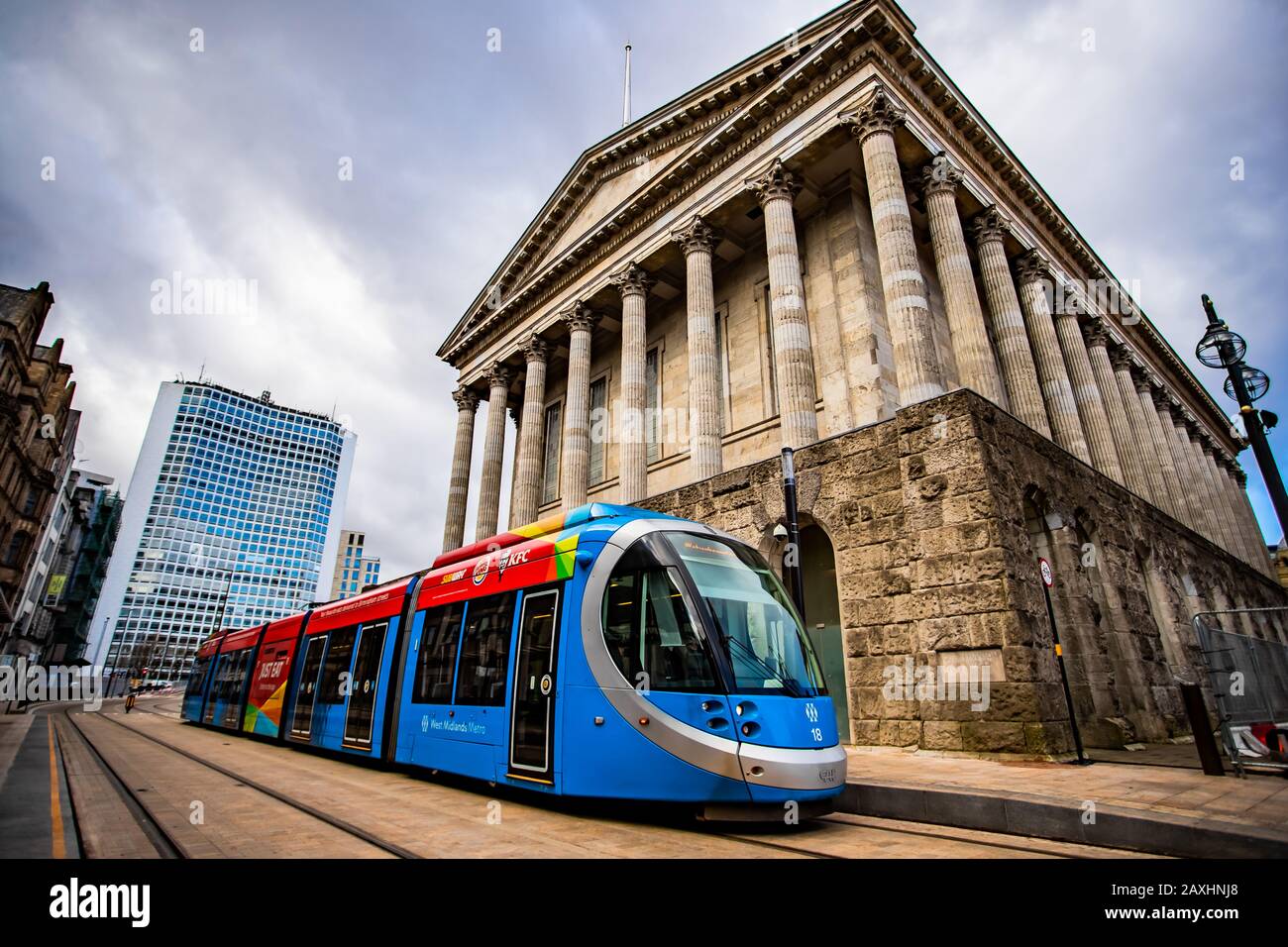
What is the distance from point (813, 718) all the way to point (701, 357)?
15624 mm

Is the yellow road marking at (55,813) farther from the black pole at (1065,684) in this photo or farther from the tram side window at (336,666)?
the black pole at (1065,684)

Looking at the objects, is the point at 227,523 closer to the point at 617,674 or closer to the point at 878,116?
the point at 878,116

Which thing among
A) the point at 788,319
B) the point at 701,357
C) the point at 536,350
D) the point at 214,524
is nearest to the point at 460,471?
the point at 536,350

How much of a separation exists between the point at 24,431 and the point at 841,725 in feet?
174

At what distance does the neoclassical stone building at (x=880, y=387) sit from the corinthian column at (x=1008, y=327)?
0.10 m

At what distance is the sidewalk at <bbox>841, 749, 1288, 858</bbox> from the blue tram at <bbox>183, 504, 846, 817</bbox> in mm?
1156

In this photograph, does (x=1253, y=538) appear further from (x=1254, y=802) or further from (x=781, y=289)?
(x=1254, y=802)

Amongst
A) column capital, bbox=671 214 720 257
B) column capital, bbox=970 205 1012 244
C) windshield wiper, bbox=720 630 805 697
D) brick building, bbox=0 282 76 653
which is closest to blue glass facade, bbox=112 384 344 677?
brick building, bbox=0 282 76 653

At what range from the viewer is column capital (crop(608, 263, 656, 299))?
80.2 feet

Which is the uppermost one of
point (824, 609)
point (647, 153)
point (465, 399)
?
point (647, 153)

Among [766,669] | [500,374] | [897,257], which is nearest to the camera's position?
[766,669]

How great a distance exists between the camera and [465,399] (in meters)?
33.1

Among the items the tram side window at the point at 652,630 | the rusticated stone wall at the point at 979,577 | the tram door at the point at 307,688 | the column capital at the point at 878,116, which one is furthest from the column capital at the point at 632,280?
the tram side window at the point at 652,630

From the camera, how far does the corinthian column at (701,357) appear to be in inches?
758
